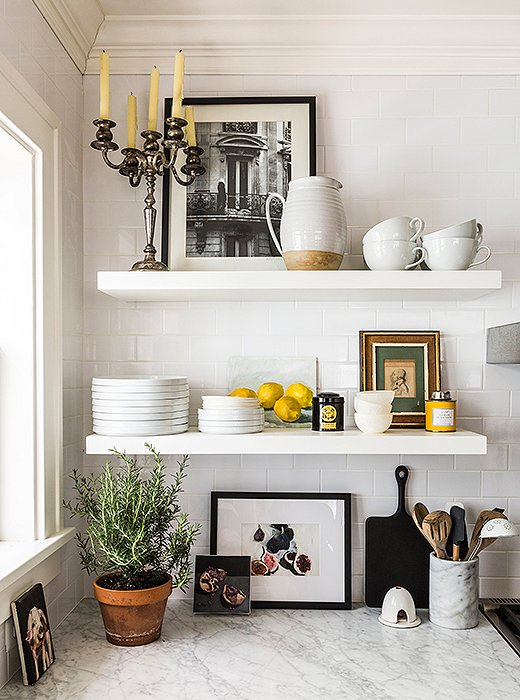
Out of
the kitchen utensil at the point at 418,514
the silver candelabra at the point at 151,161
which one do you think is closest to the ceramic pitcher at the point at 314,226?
the silver candelabra at the point at 151,161

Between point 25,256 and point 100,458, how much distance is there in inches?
26.3

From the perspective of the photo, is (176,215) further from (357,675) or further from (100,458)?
(357,675)

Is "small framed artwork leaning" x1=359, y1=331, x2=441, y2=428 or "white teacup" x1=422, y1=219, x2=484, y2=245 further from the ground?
"white teacup" x1=422, y1=219, x2=484, y2=245

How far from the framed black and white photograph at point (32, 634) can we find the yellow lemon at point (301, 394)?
0.83 m

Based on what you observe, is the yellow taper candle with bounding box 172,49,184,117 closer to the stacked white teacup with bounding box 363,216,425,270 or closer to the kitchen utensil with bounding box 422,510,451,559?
the stacked white teacup with bounding box 363,216,425,270

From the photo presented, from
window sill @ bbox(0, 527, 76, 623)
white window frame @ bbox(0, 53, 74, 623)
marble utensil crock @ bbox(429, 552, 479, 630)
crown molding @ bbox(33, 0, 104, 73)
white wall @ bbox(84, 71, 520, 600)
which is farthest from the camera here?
white wall @ bbox(84, 71, 520, 600)

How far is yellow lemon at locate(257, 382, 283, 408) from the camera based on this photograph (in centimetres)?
209

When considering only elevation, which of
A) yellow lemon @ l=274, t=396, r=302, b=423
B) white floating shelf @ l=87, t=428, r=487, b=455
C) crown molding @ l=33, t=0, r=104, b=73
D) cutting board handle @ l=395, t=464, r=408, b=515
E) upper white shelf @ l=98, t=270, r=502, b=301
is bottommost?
cutting board handle @ l=395, t=464, r=408, b=515

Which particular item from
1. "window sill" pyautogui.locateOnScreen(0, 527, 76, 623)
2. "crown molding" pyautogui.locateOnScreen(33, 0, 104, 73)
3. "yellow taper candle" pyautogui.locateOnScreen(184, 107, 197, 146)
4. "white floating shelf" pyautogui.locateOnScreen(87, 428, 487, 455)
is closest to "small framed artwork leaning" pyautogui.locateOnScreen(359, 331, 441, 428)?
"white floating shelf" pyautogui.locateOnScreen(87, 428, 487, 455)

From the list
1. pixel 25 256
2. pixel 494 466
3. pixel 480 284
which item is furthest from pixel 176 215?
pixel 494 466

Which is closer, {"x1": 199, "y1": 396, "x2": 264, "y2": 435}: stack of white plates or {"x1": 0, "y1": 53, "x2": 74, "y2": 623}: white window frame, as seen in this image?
{"x1": 0, "y1": 53, "x2": 74, "y2": 623}: white window frame

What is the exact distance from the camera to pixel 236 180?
2150 millimetres

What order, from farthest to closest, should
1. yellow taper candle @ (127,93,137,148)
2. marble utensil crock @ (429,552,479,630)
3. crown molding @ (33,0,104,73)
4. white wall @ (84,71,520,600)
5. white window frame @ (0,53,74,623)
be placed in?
white wall @ (84,71,520,600)
yellow taper candle @ (127,93,137,148)
marble utensil crock @ (429,552,479,630)
crown molding @ (33,0,104,73)
white window frame @ (0,53,74,623)

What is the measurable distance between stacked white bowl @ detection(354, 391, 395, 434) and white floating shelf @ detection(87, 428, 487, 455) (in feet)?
0.17
